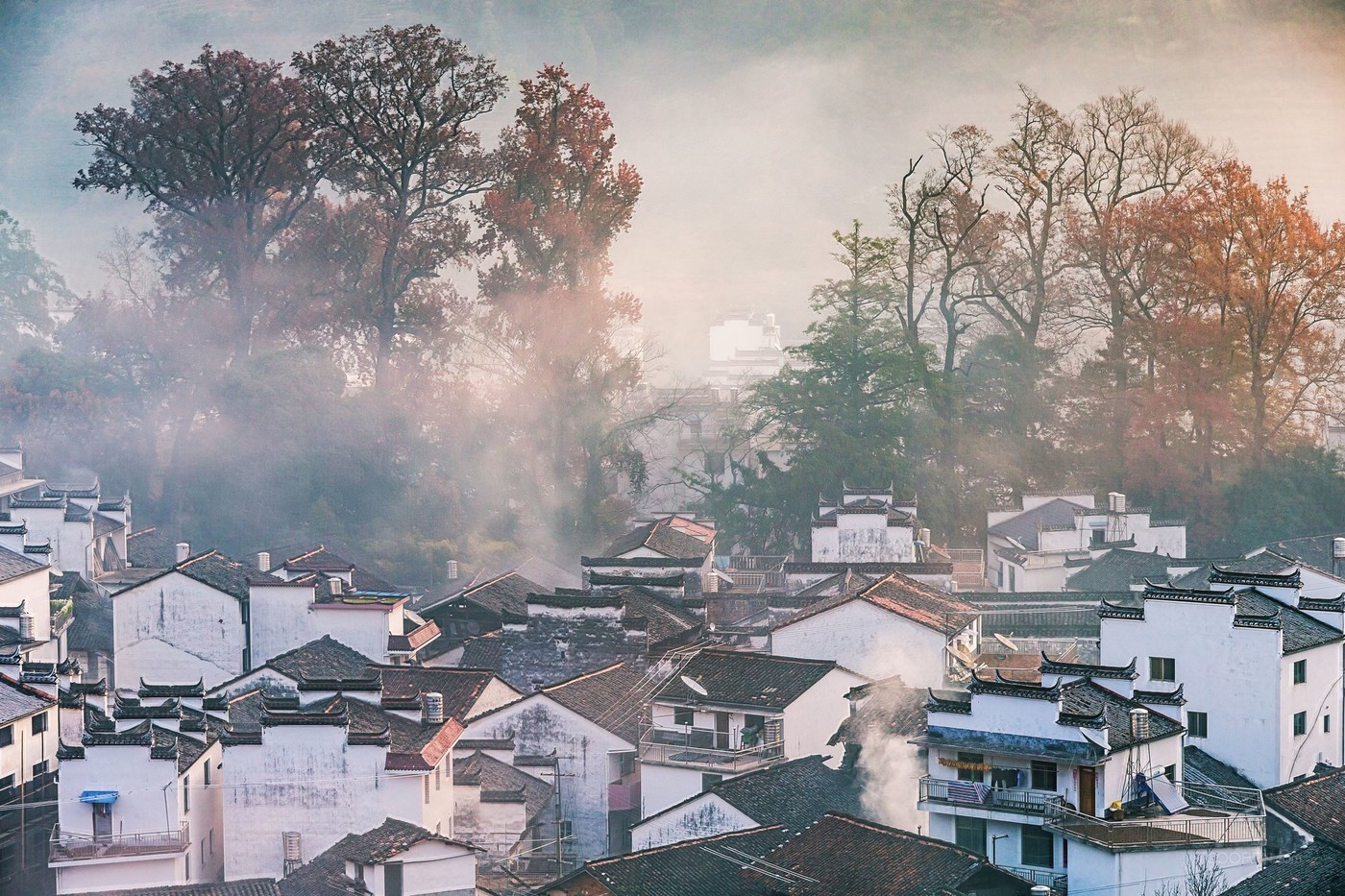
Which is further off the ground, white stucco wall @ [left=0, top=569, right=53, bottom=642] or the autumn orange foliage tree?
the autumn orange foliage tree

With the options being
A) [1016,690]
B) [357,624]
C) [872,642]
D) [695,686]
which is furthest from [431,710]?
[1016,690]

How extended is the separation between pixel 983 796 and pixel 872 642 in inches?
259

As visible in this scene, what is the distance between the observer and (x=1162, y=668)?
899 inches

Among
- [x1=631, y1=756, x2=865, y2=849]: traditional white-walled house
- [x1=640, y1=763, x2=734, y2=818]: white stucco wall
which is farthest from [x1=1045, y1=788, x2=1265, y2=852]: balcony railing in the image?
[x1=640, y1=763, x2=734, y2=818]: white stucco wall

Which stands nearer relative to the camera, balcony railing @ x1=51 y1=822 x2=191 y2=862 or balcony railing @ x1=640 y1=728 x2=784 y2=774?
balcony railing @ x1=51 y1=822 x2=191 y2=862

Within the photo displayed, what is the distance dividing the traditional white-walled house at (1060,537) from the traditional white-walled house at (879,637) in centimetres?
806

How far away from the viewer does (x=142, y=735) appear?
21016 mm

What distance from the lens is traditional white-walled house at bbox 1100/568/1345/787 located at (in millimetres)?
22203

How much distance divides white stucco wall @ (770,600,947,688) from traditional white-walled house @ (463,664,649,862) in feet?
10.1

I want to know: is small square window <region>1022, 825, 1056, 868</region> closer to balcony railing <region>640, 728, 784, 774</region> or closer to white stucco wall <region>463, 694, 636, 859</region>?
balcony railing <region>640, 728, 784, 774</region>

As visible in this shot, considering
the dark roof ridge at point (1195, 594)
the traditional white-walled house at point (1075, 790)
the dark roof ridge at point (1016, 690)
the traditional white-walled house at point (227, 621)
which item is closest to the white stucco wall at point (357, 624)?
the traditional white-walled house at point (227, 621)

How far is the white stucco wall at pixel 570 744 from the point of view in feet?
79.2

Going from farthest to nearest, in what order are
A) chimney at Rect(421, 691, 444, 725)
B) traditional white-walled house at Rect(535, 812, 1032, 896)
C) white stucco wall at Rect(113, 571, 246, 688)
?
white stucco wall at Rect(113, 571, 246, 688)
chimney at Rect(421, 691, 444, 725)
traditional white-walled house at Rect(535, 812, 1032, 896)

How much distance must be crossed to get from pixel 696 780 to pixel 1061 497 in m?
17.2
